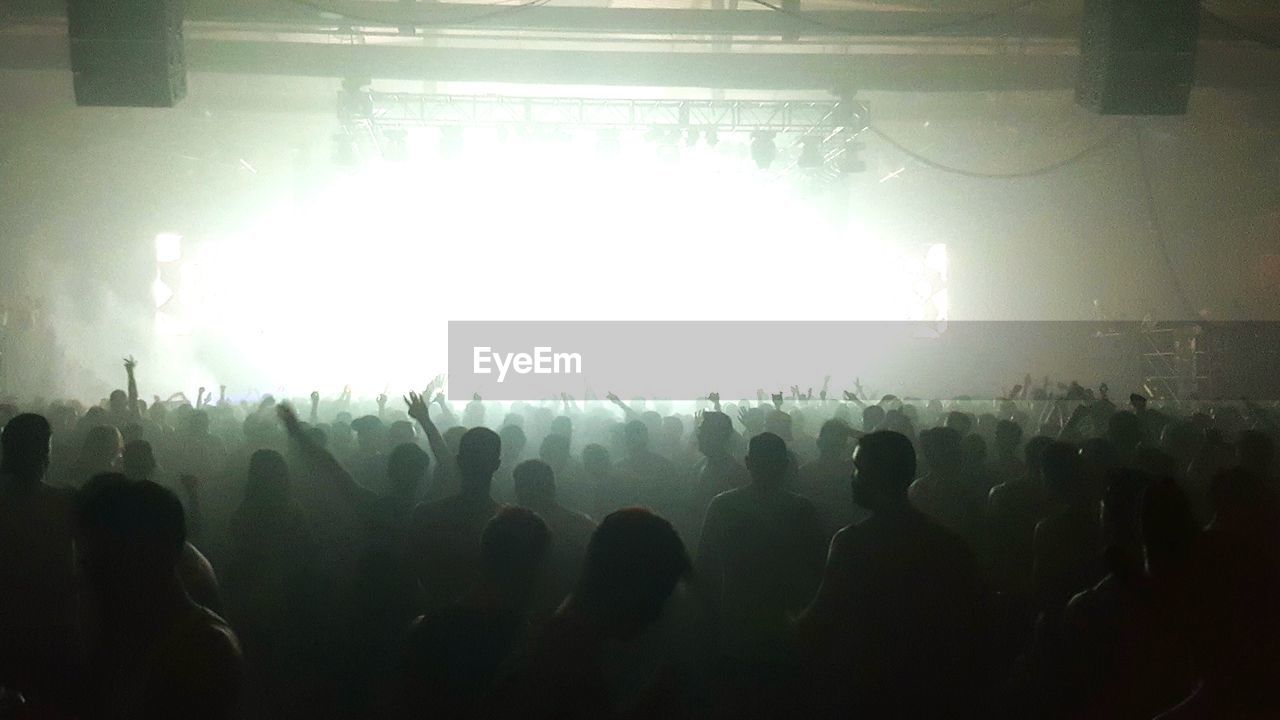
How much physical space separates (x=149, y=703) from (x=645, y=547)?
95 centimetres

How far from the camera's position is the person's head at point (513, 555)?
7.20 ft

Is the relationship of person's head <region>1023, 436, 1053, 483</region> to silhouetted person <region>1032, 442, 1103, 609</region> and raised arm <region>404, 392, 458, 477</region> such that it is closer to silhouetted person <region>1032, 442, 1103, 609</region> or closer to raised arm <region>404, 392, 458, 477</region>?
silhouetted person <region>1032, 442, 1103, 609</region>

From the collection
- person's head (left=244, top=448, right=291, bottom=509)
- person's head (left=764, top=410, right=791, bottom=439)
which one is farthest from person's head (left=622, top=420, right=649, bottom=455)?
person's head (left=244, top=448, right=291, bottom=509)

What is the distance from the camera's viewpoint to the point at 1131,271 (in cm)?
1744

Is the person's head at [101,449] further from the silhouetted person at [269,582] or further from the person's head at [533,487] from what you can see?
the person's head at [533,487]

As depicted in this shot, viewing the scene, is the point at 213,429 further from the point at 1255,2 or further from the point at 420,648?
the point at 1255,2

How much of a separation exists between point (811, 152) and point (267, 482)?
11.4 m

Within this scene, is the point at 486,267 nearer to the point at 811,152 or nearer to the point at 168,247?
the point at 168,247

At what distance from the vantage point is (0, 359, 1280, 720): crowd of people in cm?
191

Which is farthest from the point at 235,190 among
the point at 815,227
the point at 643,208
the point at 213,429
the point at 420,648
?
the point at 420,648

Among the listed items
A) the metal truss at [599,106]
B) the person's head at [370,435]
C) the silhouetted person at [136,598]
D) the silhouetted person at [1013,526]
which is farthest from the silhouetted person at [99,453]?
the metal truss at [599,106]

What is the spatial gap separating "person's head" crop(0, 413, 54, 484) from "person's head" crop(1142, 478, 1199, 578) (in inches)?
133

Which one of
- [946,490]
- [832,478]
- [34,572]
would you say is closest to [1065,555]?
[946,490]

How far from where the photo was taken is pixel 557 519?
12.0 ft
